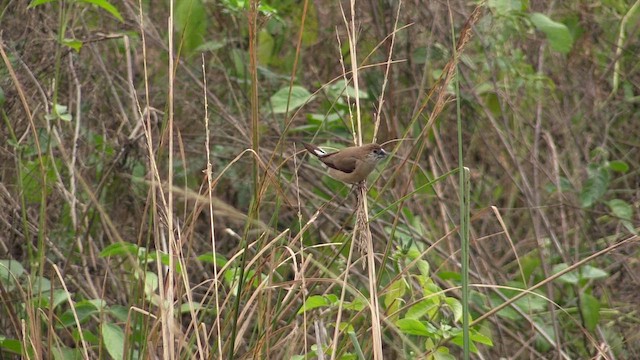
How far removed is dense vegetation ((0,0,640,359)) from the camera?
3.80 m

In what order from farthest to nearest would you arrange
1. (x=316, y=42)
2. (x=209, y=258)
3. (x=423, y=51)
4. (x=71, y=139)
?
(x=316, y=42)
(x=423, y=51)
(x=71, y=139)
(x=209, y=258)

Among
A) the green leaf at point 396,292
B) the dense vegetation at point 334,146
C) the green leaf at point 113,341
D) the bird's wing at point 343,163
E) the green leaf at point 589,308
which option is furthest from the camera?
the green leaf at point 589,308

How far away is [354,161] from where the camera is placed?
3.24 meters

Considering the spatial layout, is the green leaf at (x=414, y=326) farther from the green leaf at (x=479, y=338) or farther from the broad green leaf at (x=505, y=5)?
the broad green leaf at (x=505, y=5)

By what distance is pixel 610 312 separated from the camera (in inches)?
177

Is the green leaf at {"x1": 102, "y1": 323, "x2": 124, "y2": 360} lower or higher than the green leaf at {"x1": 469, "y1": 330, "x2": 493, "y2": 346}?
lower

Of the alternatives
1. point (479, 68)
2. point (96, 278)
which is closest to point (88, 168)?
point (96, 278)

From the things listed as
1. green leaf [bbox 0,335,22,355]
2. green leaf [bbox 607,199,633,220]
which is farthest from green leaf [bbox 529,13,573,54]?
green leaf [bbox 0,335,22,355]

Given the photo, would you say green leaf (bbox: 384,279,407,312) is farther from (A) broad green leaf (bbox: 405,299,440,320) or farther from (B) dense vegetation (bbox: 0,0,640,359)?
(B) dense vegetation (bbox: 0,0,640,359)

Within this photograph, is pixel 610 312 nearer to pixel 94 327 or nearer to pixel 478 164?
pixel 478 164

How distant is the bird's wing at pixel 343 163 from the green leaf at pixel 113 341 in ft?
3.07

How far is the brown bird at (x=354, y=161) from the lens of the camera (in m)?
3.17

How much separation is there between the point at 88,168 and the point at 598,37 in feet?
10.2

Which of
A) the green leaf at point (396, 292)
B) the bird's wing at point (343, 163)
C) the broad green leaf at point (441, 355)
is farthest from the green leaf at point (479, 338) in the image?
the bird's wing at point (343, 163)
